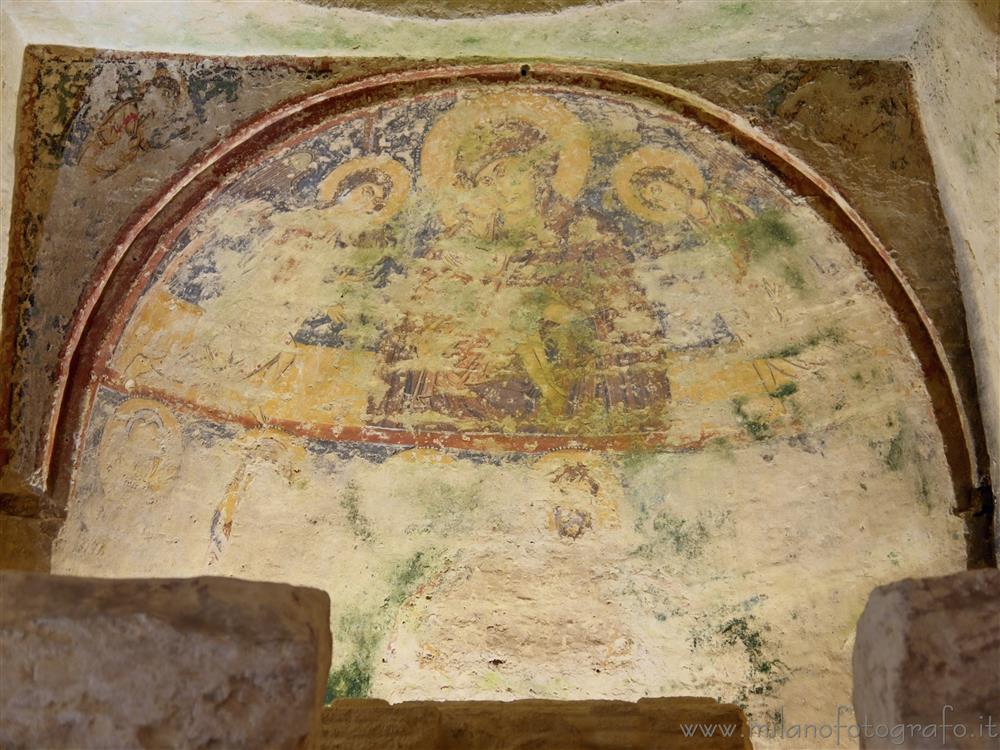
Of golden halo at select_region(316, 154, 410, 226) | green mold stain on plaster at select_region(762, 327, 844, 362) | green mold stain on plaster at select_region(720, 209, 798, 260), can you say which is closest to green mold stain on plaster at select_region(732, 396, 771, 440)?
green mold stain on plaster at select_region(762, 327, 844, 362)

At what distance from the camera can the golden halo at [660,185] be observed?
520cm

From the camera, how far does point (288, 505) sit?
5.87m

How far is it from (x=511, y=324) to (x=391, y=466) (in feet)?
3.44

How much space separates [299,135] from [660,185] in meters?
1.79

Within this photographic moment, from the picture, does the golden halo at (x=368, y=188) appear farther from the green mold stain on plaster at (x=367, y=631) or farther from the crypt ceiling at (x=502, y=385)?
the green mold stain on plaster at (x=367, y=631)

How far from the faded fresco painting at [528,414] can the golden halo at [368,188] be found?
0.02m

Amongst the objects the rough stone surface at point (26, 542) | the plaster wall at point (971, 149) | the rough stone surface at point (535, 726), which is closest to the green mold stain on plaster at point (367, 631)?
the rough stone surface at point (26, 542)

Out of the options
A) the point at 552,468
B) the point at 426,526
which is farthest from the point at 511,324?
the point at 426,526

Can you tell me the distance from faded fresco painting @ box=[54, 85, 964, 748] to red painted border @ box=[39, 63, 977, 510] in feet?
0.28

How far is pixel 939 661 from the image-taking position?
2.50 meters

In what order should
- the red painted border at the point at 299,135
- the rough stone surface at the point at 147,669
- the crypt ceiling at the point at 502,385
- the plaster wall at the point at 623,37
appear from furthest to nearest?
the crypt ceiling at the point at 502,385 → the red painted border at the point at 299,135 → the plaster wall at the point at 623,37 → the rough stone surface at the point at 147,669

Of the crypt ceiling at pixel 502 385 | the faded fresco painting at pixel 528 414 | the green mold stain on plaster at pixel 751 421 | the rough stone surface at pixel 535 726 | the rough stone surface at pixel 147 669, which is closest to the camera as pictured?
the rough stone surface at pixel 147 669

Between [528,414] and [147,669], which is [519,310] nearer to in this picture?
[528,414]

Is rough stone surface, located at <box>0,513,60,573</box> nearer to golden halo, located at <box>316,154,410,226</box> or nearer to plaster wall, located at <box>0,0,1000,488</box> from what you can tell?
plaster wall, located at <box>0,0,1000,488</box>
